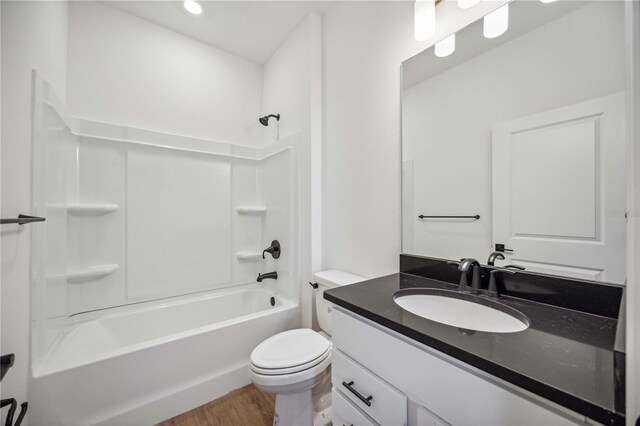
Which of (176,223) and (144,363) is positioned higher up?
(176,223)

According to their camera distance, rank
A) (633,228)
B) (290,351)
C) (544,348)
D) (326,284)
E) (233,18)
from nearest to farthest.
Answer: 1. (633,228)
2. (544,348)
3. (290,351)
4. (326,284)
5. (233,18)

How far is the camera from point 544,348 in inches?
22.5

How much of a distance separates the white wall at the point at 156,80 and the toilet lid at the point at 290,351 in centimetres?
188

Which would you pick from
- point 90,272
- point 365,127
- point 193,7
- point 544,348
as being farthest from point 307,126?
point 90,272

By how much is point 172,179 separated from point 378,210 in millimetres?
1754

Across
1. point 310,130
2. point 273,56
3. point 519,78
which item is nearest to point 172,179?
point 310,130

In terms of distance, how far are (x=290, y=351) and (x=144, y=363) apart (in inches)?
32.5

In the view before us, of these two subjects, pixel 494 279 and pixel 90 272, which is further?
pixel 90 272

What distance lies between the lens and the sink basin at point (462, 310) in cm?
82

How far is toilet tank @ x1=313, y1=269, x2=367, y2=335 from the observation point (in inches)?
61.6

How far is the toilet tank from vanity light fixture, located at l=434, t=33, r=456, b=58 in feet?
4.24

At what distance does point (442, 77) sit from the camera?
1.19 m

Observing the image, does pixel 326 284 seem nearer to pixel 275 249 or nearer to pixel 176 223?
pixel 275 249

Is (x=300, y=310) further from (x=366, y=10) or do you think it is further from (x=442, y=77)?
(x=366, y=10)
